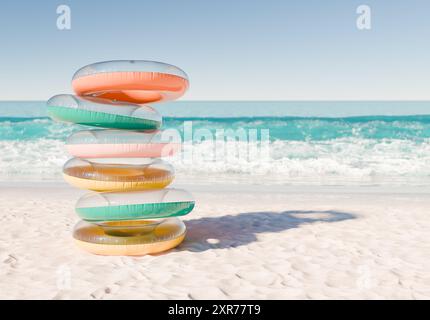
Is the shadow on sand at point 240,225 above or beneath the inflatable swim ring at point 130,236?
beneath

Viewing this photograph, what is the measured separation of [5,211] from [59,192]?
215cm

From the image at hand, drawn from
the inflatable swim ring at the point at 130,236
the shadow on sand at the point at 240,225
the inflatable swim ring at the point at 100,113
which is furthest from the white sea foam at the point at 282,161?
the inflatable swim ring at the point at 100,113

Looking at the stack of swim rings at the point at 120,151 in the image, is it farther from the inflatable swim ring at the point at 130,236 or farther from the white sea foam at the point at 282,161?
the white sea foam at the point at 282,161

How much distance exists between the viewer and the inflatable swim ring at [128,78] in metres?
4.38

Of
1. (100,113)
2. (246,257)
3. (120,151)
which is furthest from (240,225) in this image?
(100,113)

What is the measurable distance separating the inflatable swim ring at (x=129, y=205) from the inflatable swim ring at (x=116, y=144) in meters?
0.39

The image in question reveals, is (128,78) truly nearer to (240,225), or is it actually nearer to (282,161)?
(240,225)

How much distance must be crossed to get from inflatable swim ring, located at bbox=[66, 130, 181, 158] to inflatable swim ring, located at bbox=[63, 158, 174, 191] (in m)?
0.20

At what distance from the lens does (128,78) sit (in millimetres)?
4379

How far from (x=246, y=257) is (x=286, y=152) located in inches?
560

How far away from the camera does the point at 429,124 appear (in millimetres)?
25781

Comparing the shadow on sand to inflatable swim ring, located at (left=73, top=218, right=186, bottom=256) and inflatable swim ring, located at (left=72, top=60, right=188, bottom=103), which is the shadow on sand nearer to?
inflatable swim ring, located at (left=73, top=218, right=186, bottom=256)

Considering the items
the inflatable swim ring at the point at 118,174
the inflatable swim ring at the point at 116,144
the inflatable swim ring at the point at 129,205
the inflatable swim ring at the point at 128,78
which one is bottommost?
the inflatable swim ring at the point at 129,205
